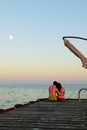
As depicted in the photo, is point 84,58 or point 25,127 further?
point 84,58

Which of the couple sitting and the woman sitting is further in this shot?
the woman sitting

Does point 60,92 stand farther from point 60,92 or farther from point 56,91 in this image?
point 56,91

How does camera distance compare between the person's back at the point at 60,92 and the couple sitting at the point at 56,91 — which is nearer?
the couple sitting at the point at 56,91

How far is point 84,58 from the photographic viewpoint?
16344mm

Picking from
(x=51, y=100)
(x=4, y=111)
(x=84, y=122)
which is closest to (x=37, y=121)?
(x=84, y=122)

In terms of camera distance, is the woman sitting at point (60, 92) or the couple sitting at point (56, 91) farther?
the woman sitting at point (60, 92)

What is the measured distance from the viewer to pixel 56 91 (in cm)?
2258

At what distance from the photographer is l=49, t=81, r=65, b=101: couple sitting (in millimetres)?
22425

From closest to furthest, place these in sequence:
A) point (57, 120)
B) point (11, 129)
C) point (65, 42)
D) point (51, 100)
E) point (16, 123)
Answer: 1. point (11, 129)
2. point (16, 123)
3. point (57, 120)
4. point (65, 42)
5. point (51, 100)

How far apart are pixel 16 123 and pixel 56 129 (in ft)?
5.39

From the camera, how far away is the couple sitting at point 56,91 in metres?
22.4

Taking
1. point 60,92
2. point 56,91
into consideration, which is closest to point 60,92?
point 60,92

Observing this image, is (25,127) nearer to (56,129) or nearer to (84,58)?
(56,129)

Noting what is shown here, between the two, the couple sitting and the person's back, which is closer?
the couple sitting
